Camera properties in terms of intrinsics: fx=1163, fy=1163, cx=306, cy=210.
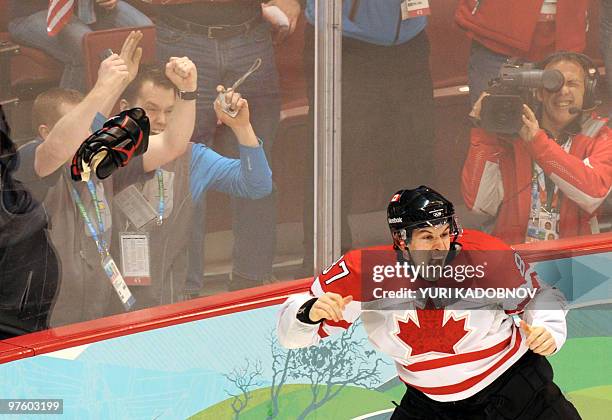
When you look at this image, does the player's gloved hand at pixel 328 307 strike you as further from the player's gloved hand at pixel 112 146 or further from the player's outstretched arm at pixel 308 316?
the player's gloved hand at pixel 112 146

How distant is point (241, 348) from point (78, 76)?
3.41ft

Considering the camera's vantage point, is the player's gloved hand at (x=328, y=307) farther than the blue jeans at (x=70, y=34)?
No

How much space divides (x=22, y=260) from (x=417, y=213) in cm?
118

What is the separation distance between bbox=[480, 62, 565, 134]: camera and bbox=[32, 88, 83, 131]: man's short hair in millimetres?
1507

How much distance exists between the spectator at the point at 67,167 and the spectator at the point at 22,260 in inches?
1.2

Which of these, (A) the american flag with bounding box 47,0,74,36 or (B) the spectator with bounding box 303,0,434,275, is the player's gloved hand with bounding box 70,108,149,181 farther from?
(B) the spectator with bounding box 303,0,434,275

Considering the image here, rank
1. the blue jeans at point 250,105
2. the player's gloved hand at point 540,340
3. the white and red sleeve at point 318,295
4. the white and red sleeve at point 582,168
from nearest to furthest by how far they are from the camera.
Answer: the player's gloved hand at point 540,340 → the white and red sleeve at point 318,295 → the blue jeans at point 250,105 → the white and red sleeve at point 582,168

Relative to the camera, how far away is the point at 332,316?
3047 millimetres

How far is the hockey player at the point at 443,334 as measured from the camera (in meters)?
3.22

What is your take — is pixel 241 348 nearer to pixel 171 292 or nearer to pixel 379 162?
pixel 171 292

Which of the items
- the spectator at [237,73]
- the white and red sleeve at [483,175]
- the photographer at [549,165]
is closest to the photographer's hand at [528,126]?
the photographer at [549,165]

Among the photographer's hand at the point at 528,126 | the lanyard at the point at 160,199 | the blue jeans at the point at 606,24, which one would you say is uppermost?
the blue jeans at the point at 606,24

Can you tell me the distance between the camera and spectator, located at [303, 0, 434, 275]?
3.89 metres

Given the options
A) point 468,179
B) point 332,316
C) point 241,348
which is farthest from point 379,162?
point 332,316
